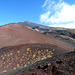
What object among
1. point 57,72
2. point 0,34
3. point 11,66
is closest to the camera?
point 57,72

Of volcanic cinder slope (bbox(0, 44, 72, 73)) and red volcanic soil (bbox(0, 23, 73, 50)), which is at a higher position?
red volcanic soil (bbox(0, 23, 73, 50))

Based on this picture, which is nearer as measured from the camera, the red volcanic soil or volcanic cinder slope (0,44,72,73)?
volcanic cinder slope (0,44,72,73)

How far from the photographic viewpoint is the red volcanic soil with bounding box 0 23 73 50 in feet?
68.2

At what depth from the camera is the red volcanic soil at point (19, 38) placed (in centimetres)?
2078

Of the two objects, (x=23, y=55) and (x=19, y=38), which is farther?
(x=19, y=38)

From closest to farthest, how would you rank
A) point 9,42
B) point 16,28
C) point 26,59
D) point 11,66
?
1. point 11,66
2. point 26,59
3. point 9,42
4. point 16,28

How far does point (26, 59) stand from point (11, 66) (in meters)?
2.23

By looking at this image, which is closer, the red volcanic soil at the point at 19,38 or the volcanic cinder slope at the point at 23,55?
the volcanic cinder slope at the point at 23,55

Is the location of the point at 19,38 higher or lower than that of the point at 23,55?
higher

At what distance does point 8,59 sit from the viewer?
1466 centimetres

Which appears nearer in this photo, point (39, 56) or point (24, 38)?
point (39, 56)

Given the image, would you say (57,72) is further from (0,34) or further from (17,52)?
(0,34)

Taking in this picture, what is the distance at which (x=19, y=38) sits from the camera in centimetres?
2241

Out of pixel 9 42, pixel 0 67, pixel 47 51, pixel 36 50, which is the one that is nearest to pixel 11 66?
pixel 0 67
